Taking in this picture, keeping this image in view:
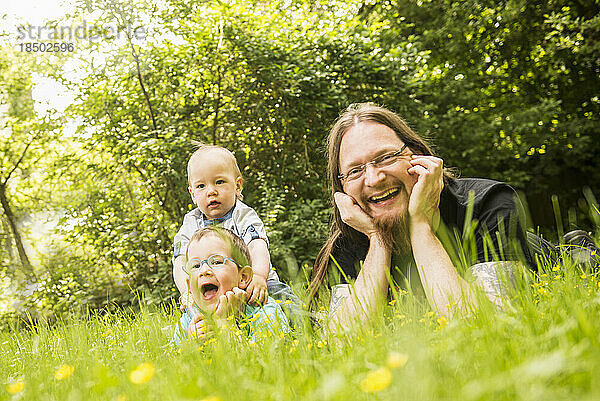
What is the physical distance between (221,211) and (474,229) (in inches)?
71.7

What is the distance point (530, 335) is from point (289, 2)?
752cm

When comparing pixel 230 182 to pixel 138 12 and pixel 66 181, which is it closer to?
pixel 138 12

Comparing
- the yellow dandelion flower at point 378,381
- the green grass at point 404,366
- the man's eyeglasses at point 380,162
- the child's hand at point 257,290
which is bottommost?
the child's hand at point 257,290

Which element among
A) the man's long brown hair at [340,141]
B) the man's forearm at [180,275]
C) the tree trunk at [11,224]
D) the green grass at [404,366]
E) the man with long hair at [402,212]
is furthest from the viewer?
the tree trunk at [11,224]

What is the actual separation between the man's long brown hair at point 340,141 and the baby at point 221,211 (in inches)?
20.5

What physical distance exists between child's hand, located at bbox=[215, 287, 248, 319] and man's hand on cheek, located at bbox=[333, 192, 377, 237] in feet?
1.92

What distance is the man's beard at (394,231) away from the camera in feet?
7.45

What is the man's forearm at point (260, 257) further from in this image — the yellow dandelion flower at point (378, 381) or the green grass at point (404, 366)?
the yellow dandelion flower at point (378, 381)

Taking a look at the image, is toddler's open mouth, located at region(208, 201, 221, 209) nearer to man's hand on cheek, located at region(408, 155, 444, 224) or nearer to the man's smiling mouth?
the man's smiling mouth

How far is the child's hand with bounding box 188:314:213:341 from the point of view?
187cm

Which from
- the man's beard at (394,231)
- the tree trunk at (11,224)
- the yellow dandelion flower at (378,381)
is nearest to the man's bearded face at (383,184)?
the man's beard at (394,231)

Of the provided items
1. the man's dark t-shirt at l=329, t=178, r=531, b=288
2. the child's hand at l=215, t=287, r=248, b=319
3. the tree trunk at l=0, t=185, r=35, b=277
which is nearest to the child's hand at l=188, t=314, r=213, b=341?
the child's hand at l=215, t=287, r=248, b=319

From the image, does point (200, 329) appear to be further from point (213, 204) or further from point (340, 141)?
point (213, 204)

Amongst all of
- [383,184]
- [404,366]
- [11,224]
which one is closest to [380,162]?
[383,184]
